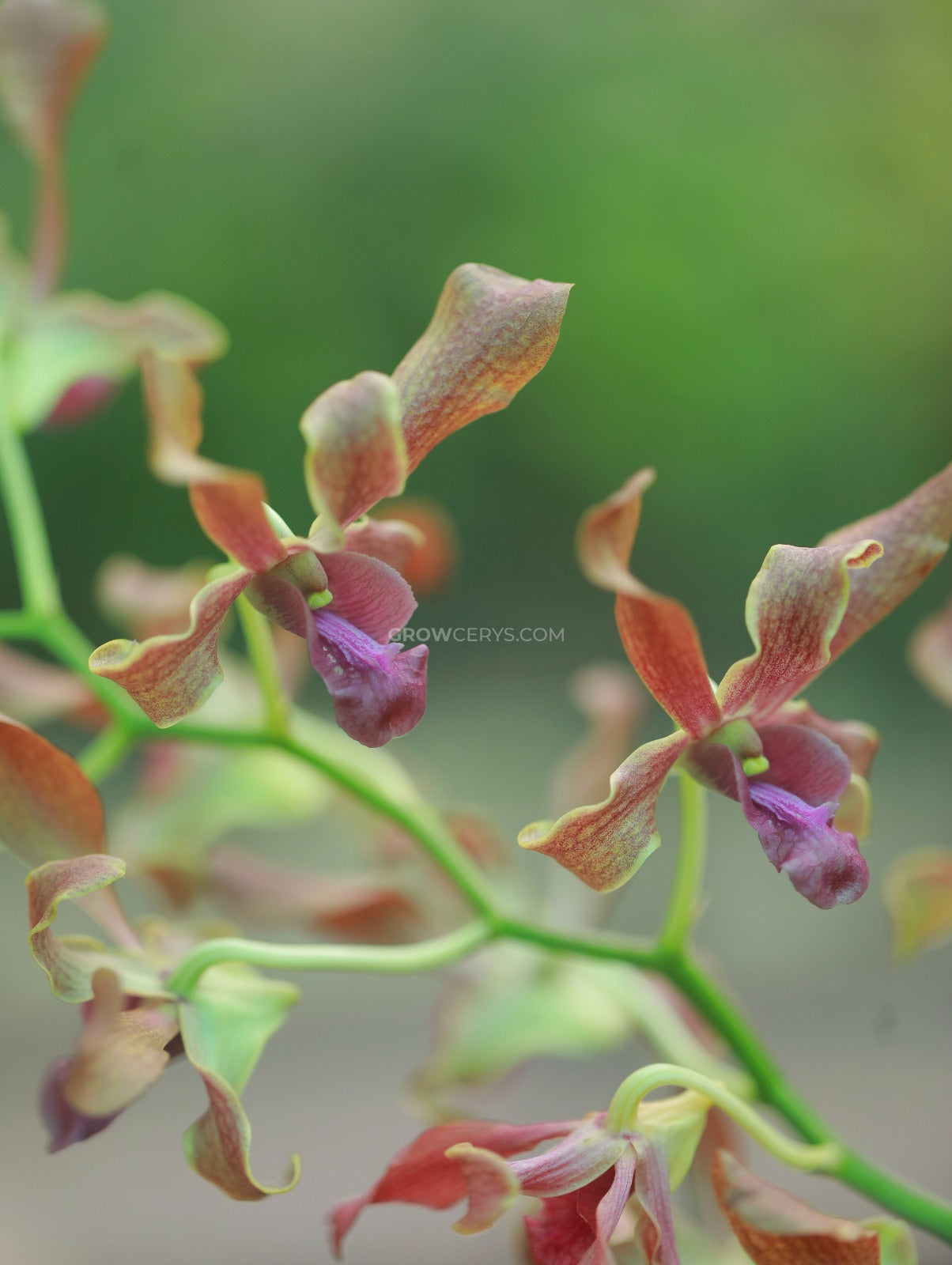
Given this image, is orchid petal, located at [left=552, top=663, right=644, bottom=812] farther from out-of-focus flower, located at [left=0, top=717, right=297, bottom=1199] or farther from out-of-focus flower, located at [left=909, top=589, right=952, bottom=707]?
out-of-focus flower, located at [left=0, top=717, right=297, bottom=1199]

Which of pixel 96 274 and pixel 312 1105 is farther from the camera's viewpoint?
pixel 96 274

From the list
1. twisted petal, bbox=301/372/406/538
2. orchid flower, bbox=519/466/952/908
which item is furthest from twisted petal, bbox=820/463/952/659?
twisted petal, bbox=301/372/406/538

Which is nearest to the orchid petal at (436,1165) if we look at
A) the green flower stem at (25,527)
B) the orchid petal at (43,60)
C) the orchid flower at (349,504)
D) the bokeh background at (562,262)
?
the orchid flower at (349,504)

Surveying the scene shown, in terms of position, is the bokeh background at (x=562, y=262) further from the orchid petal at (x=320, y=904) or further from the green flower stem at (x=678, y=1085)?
the green flower stem at (x=678, y=1085)

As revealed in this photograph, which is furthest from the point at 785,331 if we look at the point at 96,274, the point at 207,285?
the point at 96,274

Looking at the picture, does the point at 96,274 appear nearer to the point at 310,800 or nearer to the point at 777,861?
the point at 310,800

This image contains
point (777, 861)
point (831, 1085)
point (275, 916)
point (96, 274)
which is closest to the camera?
point (777, 861)
